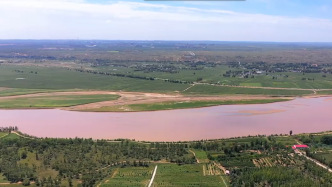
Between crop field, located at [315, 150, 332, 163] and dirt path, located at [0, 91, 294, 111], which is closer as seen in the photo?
crop field, located at [315, 150, 332, 163]

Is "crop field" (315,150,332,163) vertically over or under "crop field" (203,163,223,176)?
over

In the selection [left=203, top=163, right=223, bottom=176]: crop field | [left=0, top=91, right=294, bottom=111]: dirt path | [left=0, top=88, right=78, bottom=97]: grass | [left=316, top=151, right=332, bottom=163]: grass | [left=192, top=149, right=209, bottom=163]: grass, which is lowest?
[left=203, top=163, right=223, bottom=176]: crop field

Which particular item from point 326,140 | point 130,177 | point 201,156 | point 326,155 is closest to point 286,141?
point 326,140

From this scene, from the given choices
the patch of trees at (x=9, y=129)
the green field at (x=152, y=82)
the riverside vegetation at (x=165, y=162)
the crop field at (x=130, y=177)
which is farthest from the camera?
the green field at (x=152, y=82)

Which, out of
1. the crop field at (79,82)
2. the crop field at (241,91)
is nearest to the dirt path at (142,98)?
the crop field at (241,91)

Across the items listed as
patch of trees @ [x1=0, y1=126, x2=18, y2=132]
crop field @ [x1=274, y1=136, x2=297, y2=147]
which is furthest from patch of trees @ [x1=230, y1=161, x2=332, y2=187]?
patch of trees @ [x1=0, y1=126, x2=18, y2=132]

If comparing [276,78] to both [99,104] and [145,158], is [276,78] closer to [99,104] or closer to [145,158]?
[99,104]

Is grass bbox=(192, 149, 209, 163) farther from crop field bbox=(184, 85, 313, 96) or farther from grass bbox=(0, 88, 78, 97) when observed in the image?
grass bbox=(0, 88, 78, 97)

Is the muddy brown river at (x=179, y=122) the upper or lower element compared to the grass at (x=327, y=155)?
upper

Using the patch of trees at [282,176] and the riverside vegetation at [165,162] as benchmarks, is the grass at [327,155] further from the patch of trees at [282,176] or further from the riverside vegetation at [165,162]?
the patch of trees at [282,176]
